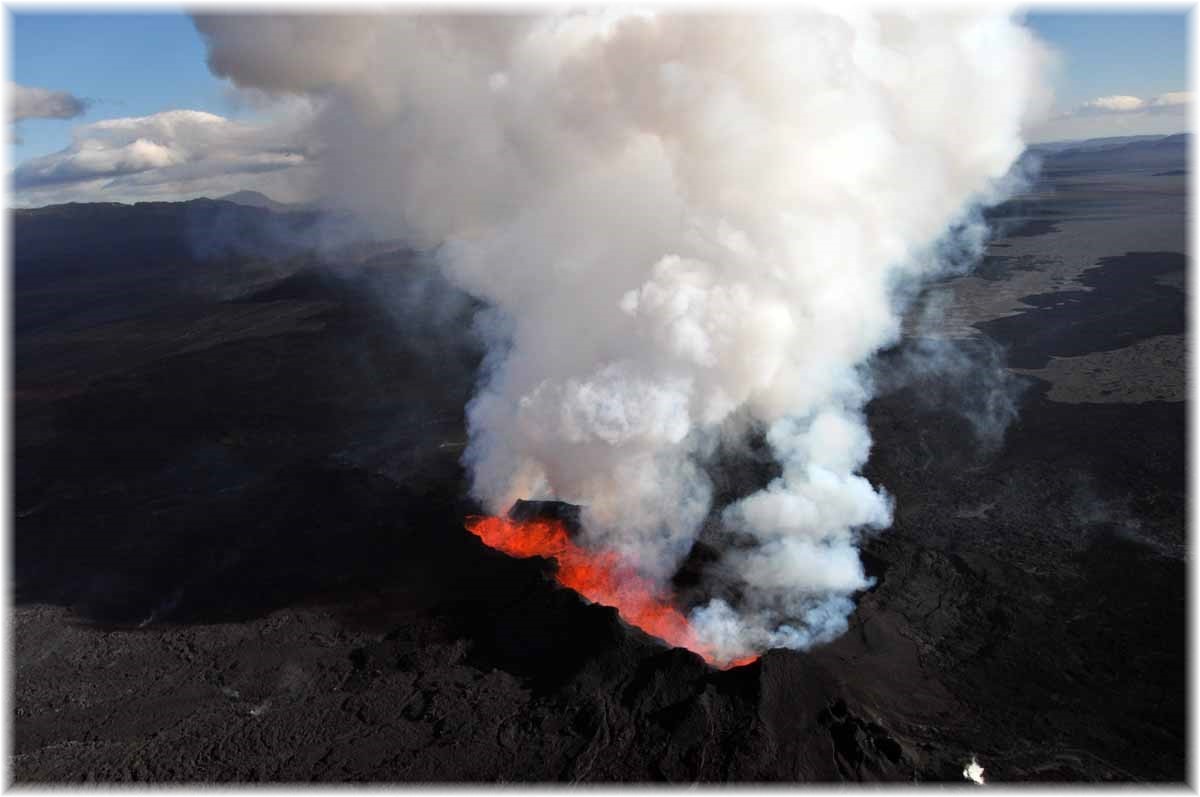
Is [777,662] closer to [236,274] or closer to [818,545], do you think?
[818,545]

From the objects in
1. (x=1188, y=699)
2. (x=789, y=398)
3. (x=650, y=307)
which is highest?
(x=650, y=307)

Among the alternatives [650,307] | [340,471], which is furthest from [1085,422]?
[340,471]

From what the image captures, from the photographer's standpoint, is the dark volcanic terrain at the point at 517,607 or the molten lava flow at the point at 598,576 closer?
the dark volcanic terrain at the point at 517,607

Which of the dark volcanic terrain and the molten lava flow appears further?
the molten lava flow
